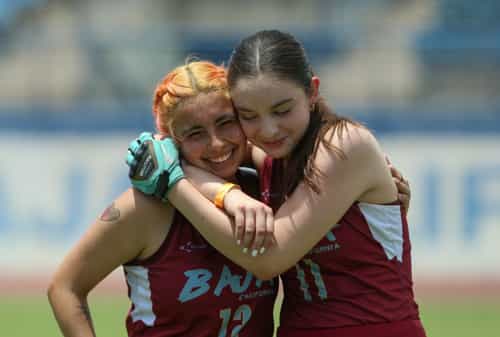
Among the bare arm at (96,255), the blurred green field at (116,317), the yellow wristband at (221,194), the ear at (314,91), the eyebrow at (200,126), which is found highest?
the ear at (314,91)

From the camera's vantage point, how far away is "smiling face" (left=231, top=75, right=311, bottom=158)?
3594 millimetres

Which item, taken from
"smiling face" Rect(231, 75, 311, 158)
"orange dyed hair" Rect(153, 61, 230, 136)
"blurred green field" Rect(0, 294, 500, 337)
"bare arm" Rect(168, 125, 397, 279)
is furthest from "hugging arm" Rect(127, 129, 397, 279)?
"blurred green field" Rect(0, 294, 500, 337)

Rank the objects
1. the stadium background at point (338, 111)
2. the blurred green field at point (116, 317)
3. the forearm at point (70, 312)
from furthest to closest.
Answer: the stadium background at point (338, 111), the blurred green field at point (116, 317), the forearm at point (70, 312)

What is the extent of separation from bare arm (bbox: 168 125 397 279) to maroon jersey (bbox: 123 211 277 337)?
0.16m

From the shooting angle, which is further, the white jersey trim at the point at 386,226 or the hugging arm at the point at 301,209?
the white jersey trim at the point at 386,226

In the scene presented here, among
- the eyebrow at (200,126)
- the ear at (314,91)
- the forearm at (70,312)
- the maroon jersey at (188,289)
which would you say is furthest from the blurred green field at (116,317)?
the ear at (314,91)

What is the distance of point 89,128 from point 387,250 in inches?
326

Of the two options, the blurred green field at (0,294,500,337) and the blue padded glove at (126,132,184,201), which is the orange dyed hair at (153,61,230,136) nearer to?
the blue padded glove at (126,132,184,201)

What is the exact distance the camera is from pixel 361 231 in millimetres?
3711

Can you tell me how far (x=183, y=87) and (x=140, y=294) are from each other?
783 millimetres

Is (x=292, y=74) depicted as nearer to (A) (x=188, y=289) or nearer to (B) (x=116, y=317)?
(A) (x=188, y=289)

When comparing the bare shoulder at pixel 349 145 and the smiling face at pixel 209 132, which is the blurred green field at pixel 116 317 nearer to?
the smiling face at pixel 209 132

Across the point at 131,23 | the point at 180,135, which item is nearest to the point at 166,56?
the point at 131,23

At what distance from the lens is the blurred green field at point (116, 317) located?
8188 mm
